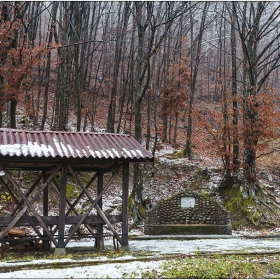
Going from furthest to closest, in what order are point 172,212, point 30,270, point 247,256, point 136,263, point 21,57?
point 172,212, point 21,57, point 247,256, point 136,263, point 30,270

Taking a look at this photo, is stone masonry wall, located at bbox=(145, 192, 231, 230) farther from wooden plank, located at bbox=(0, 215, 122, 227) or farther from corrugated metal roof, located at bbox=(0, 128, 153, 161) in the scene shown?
corrugated metal roof, located at bbox=(0, 128, 153, 161)

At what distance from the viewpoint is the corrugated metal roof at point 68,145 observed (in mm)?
9089

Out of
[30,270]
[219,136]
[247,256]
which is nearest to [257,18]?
[219,136]

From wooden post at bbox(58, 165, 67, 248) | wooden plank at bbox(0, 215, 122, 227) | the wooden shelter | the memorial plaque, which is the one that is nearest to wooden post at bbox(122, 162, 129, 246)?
the wooden shelter

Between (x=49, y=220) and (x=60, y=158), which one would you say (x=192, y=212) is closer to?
(x=49, y=220)

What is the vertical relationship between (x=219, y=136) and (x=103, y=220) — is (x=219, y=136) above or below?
above

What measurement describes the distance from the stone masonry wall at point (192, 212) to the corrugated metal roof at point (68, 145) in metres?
5.49

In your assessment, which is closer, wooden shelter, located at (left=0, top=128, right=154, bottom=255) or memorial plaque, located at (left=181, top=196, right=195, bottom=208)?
wooden shelter, located at (left=0, top=128, right=154, bottom=255)

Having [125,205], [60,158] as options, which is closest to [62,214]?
[60,158]

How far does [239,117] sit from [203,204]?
539cm

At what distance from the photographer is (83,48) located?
23578 millimetres

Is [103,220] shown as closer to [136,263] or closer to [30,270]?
[136,263]

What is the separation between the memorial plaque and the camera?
15602 millimetres

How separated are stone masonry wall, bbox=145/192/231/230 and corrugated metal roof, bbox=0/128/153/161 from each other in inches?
216
